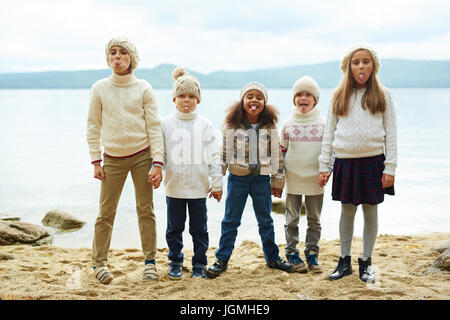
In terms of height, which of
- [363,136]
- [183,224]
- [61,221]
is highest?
[363,136]

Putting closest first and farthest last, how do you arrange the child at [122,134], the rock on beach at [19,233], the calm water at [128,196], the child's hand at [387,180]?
the child's hand at [387,180], the child at [122,134], the rock on beach at [19,233], the calm water at [128,196]

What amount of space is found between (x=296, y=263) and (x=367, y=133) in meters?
1.27

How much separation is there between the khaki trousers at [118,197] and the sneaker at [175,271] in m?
0.20

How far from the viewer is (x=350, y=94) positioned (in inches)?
130

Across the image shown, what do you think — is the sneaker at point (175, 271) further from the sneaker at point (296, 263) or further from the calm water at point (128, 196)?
the calm water at point (128, 196)

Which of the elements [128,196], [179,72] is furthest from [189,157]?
[128,196]

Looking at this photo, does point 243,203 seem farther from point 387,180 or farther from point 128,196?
point 128,196

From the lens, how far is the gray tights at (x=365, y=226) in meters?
3.34

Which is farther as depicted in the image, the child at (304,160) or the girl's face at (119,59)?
the child at (304,160)

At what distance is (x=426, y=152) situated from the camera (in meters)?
13.3

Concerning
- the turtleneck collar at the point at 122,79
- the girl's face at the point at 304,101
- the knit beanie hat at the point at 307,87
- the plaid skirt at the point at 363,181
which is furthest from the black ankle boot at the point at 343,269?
the turtleneck collar at the point at 122,79

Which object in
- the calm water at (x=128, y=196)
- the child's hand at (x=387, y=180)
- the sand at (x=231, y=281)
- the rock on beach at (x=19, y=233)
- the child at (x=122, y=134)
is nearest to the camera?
the sand at (x=231, y=281)
